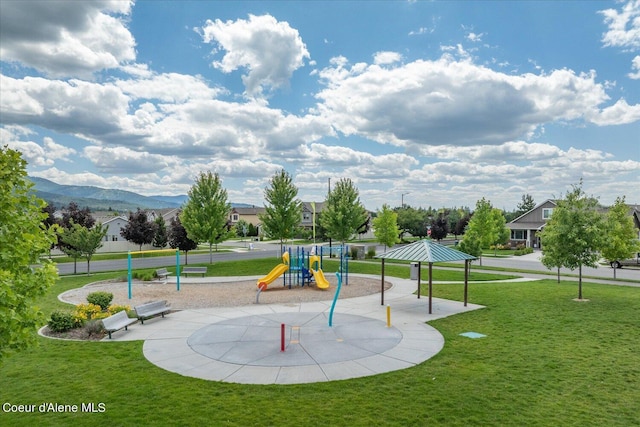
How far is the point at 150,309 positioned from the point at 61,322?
2.98m

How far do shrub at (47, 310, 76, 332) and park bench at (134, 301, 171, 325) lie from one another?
211cm

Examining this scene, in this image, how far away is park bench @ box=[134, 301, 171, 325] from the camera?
50.1 feet

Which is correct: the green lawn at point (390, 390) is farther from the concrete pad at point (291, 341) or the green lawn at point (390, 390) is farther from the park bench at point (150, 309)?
the park bench at point (150, 309)

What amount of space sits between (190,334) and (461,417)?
30.8 ft

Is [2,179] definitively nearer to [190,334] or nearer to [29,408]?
[29,408]

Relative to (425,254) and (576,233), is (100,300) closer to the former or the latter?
(425,254)

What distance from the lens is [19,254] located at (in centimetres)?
595

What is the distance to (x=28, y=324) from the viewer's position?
19.7 ft

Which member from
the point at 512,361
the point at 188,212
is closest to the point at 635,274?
the point at 512,361

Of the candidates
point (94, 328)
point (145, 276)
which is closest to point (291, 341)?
point (94, 328)

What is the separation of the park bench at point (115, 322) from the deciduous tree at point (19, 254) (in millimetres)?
7765

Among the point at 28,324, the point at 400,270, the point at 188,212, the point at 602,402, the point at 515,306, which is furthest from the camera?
the point at 188,212

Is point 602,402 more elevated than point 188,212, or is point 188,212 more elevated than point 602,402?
point 188,212

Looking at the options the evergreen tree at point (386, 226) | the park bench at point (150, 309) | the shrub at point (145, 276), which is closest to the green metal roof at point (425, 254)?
the park bench at point (150, 309)
